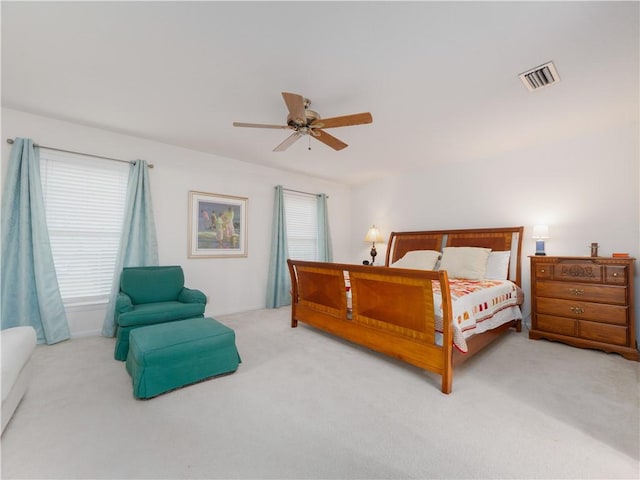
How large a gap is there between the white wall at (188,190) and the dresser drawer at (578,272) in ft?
13.0

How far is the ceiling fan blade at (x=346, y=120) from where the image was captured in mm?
2192

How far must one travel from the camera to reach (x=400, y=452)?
148 cm

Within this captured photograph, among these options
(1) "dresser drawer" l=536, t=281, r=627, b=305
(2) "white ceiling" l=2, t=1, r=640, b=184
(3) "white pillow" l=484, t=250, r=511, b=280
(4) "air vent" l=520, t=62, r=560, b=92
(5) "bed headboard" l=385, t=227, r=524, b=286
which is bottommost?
(1) "dresser drawer" l=536, t=281, r=627, b=305

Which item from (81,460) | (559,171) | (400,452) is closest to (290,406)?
(400,452)

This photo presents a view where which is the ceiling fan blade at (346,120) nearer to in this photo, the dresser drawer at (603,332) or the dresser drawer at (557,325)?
the dresser drawer at (557,325)

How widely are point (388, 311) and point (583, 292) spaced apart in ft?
7.25

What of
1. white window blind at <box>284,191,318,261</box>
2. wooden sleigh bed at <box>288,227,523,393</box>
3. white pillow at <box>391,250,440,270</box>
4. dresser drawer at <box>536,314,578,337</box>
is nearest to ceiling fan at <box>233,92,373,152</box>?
wooden sleigh bed at <box>288,227,523,393</box>

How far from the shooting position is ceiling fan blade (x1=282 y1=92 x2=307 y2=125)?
193cm

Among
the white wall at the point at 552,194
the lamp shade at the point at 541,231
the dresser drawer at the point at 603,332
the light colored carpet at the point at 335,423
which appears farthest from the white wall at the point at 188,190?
the dresser drawer at the point at 603,332

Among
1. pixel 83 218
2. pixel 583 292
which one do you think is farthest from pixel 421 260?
pixel 83 218

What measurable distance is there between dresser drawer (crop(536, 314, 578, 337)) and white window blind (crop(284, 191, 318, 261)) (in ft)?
12.0

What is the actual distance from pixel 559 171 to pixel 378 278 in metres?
3.02

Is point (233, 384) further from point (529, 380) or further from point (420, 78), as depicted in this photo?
point (420, 78)

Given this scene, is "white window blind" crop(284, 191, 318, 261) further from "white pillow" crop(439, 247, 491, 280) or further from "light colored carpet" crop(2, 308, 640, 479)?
"light colored carpet" crop(2, 308, 640, 479)
